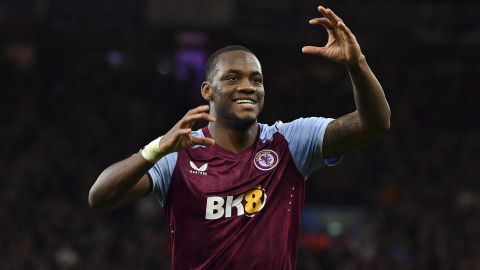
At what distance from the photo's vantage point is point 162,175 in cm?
436

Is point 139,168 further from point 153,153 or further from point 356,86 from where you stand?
point 356,86

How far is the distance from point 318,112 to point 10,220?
749cm

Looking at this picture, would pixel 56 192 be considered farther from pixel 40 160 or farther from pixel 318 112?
pixel 318 112

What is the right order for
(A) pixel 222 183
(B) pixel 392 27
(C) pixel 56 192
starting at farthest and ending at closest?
(B) pixel 392 27 → (C) pixel 56 192 → (A) pixel 222 183

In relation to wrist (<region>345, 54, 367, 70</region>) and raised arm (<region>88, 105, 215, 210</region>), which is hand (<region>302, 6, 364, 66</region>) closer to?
wrist (<region>345, 54, 367, 70</region>)

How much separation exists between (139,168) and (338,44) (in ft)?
3.70

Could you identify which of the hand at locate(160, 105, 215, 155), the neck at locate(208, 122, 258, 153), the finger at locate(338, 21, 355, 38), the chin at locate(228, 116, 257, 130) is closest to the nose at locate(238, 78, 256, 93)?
→ the chin at locate(228, 116, 257, 130)

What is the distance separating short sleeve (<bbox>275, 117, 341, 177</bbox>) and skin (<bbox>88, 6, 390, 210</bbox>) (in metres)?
0.04

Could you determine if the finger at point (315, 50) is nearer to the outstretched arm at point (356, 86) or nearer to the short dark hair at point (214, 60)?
the outstretched arm at point (356, 86)

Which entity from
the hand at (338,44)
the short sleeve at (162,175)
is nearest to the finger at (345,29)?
the hand at (338,44)

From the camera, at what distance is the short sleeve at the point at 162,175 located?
4316 mm

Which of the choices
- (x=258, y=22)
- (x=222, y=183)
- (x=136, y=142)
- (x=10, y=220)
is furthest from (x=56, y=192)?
(x=222, y=183)

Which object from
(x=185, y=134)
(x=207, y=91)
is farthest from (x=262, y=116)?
(x=185, y=134)

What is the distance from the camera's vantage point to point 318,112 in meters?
18.5
